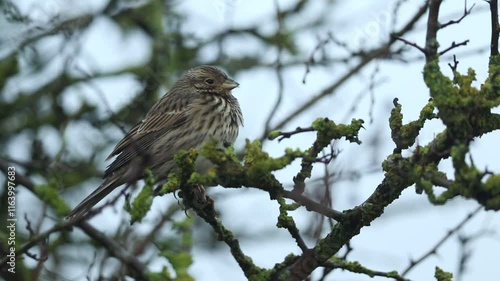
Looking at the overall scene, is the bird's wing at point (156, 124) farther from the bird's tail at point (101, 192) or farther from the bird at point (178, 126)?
the bird's tail at point (101, 192)

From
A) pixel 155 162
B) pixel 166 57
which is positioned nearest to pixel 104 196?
Result: pixel 155 162

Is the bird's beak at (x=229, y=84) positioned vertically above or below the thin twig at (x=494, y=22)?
above


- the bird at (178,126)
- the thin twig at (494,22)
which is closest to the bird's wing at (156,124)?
the bird at (178,126)

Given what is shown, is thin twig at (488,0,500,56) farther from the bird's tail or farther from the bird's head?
the bird's head

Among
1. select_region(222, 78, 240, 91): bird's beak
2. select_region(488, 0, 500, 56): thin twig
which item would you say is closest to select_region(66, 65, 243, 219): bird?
select_region(222, 78, 240, 91): bird's beak

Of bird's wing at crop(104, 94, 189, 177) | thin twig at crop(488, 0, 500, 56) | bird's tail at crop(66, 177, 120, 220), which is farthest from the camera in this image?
bird's wing at crop(104, 94, 189, 177)

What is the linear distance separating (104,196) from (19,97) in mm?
1357

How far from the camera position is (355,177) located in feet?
19.4

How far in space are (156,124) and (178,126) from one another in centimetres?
19

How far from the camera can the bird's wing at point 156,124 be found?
240 inches

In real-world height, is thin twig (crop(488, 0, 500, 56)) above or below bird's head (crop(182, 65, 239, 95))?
below

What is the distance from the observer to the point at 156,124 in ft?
20.9

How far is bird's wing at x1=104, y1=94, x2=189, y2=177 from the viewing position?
6105mm

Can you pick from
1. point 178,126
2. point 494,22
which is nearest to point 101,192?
point 178,126
